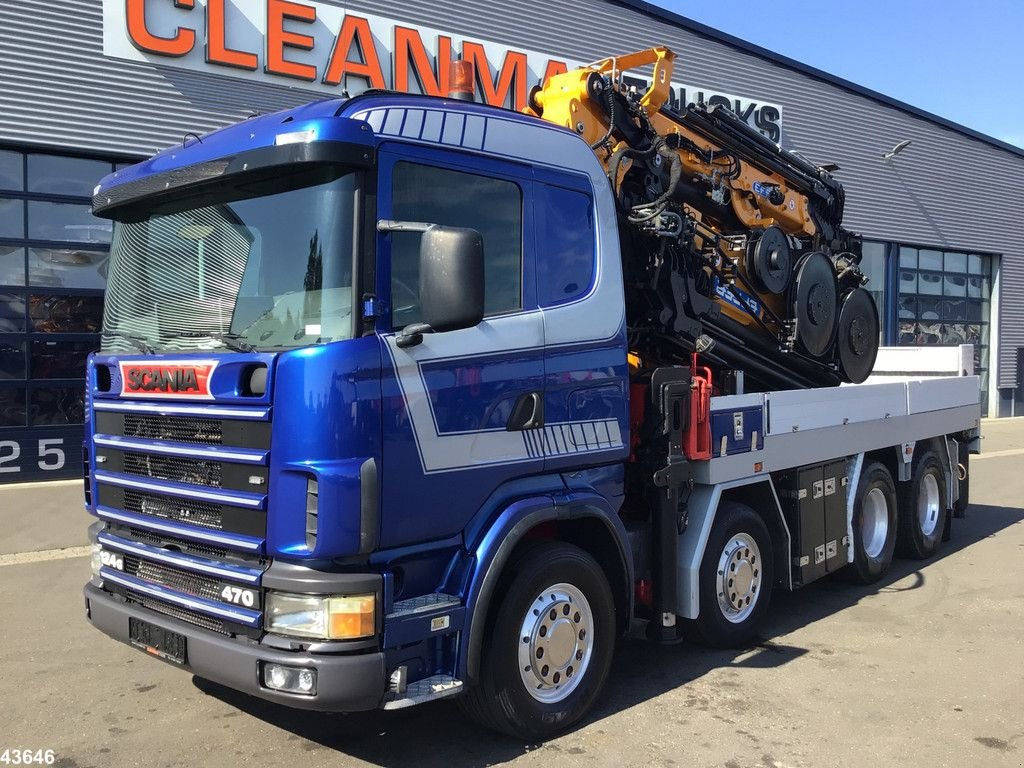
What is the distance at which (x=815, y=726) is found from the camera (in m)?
4.40

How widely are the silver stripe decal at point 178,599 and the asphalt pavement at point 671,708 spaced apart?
0.74 metres

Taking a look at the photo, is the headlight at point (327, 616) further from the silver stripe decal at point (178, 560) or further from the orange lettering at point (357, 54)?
the orange lettering at point (357, 54)

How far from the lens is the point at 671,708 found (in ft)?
15.2

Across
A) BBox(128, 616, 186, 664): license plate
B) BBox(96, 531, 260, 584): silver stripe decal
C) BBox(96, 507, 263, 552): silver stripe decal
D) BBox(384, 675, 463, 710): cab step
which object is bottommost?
BBox(384, 675, 463, 710): cab step

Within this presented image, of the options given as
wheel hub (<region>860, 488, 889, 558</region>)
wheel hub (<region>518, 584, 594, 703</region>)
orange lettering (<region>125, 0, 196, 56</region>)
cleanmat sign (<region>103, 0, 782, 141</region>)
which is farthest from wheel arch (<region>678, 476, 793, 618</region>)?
orange lettering (<region>125, 0, 196, 56</region>)

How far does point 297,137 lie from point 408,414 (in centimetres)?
120

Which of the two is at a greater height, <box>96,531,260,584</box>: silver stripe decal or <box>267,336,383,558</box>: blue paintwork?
<box>267,336,383,558</box>: blue paintwork

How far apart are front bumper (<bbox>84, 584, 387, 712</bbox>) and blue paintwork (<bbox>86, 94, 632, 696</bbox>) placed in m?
0.14

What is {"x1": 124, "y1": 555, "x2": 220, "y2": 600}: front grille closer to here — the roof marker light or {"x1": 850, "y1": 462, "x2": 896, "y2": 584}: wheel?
the roof marker light

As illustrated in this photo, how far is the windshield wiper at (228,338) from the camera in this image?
370 cm

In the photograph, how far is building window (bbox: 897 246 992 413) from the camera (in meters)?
22.7

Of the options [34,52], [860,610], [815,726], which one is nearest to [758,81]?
[34,52]

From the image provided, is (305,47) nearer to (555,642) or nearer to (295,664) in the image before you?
(555,642)

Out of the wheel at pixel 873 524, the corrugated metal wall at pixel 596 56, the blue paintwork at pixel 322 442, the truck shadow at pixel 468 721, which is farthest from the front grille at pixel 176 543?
the corrugated metal wall at pixel 596 56
